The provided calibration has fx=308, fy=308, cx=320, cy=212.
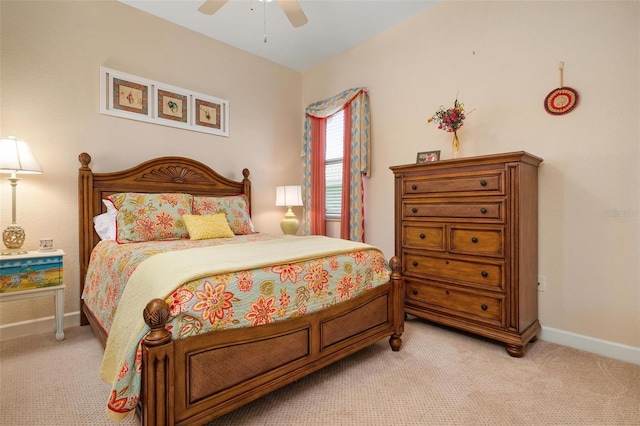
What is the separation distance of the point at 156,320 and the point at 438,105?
293cm

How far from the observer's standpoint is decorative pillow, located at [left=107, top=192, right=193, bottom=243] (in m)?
2.50

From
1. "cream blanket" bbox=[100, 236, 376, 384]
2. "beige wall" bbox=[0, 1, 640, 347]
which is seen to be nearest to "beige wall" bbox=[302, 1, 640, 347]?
"beige wall" bbox=[0, 1, 640, 347]

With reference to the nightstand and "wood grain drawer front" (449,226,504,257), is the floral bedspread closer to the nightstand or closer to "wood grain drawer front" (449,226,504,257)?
the nightstand

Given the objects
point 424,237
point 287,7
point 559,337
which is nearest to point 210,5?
point 287,7

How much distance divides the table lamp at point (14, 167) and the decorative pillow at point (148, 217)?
22.6 inches

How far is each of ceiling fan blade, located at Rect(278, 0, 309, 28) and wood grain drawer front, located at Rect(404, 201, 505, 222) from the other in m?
1.70

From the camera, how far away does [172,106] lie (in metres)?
3.26

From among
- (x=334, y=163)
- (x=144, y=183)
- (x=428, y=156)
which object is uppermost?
(x=334, y=163)

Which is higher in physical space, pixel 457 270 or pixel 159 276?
pixel 159 276

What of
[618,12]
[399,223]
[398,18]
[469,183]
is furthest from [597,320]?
[398,18]

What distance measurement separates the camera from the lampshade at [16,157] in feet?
7.13

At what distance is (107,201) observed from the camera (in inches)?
106

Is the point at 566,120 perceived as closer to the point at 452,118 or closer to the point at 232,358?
the point at 452,118

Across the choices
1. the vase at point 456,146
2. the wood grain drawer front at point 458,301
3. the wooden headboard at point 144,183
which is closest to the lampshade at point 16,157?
the wooden headboard at point 144,183
